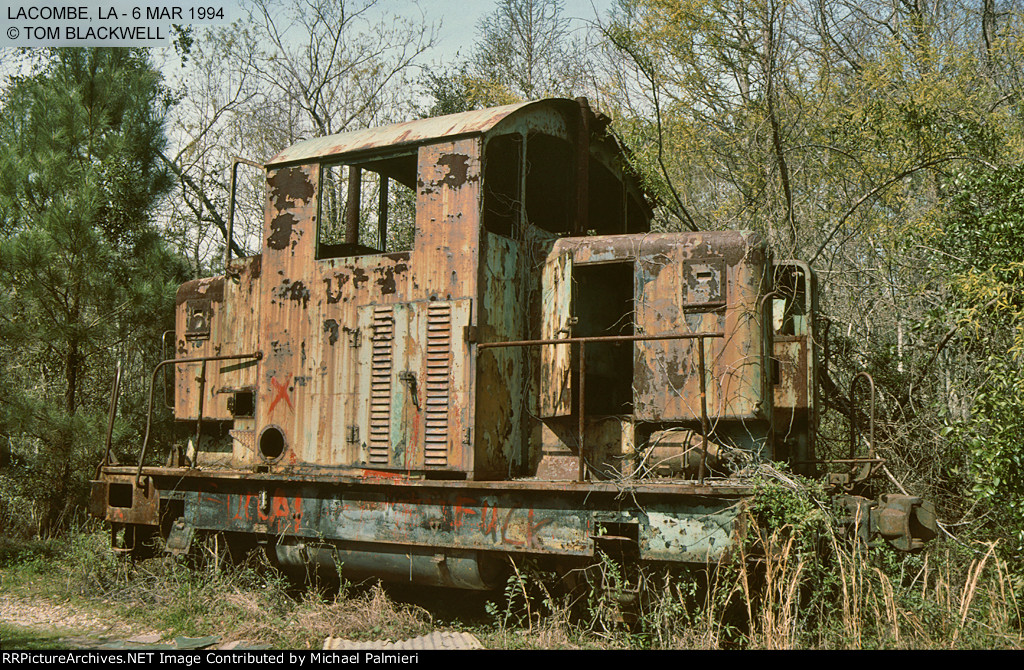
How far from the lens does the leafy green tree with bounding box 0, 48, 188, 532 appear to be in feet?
33.0

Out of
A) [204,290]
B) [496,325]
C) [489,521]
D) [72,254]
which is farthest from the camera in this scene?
[72,254]

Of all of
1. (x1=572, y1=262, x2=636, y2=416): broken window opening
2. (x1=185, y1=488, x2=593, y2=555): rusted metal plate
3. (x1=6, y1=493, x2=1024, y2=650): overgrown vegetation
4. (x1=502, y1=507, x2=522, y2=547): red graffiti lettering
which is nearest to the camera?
(x1=6, y1=493, x2=1024, y2=650): overgrown vegetation

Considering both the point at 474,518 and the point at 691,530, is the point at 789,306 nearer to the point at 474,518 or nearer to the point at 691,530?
the point at 691,530

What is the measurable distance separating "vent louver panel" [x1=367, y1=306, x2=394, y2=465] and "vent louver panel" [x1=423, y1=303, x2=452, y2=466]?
1.13 feet

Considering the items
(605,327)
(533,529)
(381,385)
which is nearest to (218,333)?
(381,385)

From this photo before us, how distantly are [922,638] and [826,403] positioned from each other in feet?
11.9

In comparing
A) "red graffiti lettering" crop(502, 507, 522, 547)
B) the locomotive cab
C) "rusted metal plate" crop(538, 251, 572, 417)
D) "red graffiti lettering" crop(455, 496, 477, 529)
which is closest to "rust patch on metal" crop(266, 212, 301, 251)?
the locomotive cab

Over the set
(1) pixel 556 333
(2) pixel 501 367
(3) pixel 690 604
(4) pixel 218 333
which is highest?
(4) pixel 218 333

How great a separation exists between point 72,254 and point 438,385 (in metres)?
6.74

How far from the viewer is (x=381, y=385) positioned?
6246 mm

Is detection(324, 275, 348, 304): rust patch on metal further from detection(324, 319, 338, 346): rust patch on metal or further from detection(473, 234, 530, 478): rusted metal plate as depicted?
detection(473, 234, 530, 478): rusted metal plate

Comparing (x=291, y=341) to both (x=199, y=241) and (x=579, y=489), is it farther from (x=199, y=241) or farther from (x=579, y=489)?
(x=199, y=241)

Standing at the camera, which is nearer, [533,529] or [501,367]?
[533,529]

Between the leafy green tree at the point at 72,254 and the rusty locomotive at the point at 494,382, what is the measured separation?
11.2 feet
